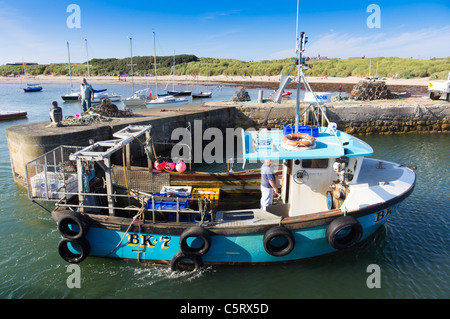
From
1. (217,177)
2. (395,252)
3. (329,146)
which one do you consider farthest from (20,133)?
(395,252)

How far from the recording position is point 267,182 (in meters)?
7.45

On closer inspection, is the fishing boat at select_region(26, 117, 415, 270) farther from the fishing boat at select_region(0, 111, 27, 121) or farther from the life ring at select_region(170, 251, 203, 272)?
the fishing boat at select_region(0, 111, 27, 121)

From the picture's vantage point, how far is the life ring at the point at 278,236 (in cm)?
648

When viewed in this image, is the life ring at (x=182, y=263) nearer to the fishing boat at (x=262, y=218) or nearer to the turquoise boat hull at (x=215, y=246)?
the fishing boat at (x=262, y=218)

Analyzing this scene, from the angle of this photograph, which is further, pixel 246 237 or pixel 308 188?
pixel 308 188

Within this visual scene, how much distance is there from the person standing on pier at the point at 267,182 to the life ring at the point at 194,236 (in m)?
1.81

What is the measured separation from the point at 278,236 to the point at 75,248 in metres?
4.45

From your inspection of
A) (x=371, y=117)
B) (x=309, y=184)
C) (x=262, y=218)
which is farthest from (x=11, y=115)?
(x=309, y=184)

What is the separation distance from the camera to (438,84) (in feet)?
78.2

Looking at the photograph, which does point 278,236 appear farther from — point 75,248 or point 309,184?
point 75,248

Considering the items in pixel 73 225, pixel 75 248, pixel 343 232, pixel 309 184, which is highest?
pixel 309 184
